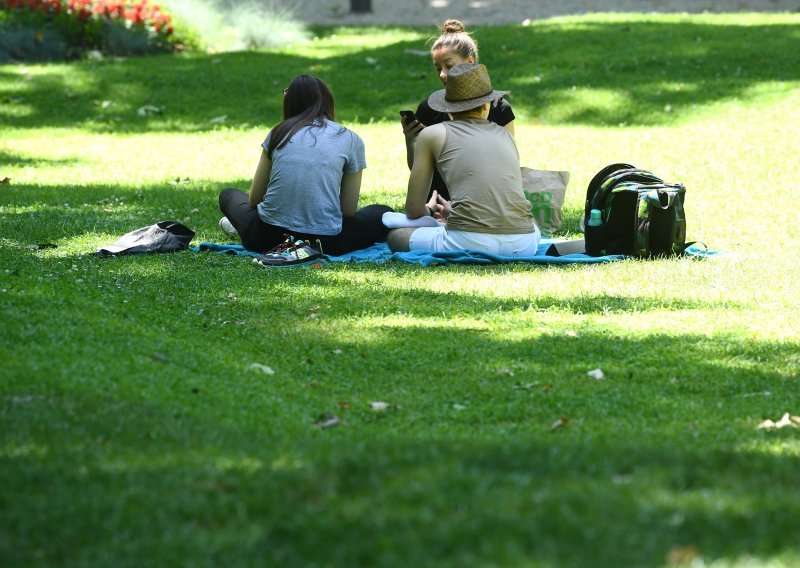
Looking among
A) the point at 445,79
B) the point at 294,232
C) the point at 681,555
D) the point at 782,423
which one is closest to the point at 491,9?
the point at 445,79

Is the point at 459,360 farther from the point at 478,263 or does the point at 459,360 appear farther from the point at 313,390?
the point at 478,263

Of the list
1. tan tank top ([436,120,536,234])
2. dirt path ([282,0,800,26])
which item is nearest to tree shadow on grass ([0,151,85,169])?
tan tank top ([436,120,536,234])

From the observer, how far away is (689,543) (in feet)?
10.5

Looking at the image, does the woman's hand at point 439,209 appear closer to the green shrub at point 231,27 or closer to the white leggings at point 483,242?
the white leggings at point 483,242

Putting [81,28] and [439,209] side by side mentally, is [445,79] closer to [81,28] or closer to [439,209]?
[439,209]

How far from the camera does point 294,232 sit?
804 cm

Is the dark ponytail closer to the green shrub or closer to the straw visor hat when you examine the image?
the straw visor hat

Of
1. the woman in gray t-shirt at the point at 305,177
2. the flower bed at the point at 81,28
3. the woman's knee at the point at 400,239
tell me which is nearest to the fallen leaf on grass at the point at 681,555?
the woman's knee at the point at 400,239

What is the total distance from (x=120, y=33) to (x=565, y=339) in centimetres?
1400

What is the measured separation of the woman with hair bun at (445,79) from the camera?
325 inches

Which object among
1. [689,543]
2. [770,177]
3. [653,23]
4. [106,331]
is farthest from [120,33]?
[689,543]

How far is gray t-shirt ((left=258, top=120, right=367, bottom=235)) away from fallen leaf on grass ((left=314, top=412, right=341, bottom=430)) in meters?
3.29

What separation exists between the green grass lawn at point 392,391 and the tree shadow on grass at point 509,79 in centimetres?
278

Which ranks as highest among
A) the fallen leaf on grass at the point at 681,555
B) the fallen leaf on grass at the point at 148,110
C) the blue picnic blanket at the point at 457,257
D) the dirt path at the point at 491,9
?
the dirt path at the point at 491,9
